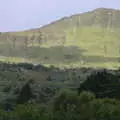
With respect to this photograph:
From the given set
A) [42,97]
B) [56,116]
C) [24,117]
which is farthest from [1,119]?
[42,97]

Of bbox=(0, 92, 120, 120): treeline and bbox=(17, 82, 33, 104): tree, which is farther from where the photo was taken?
bbox=(17, 82, 33, 104): tree

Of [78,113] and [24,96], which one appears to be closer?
[78,113]

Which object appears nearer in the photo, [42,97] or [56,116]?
[56,116]

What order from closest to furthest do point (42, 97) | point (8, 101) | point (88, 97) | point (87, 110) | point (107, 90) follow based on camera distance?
point (87, 110), point (88, 97), point (107, 90), point (8, 101), point (42, 97)

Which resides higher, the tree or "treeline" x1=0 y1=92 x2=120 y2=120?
"treeline" x1=0 y1=92 x2=120 y2=120

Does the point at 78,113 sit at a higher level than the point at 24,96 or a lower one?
higher

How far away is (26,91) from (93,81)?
8811mm

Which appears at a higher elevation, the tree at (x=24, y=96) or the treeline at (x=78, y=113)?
the treeline at (x=78, y=113)

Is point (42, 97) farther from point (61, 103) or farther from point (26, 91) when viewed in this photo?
point (61, 103)

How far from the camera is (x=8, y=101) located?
4909 centimetres

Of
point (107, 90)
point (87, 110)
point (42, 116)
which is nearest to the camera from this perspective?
point (42, 116)

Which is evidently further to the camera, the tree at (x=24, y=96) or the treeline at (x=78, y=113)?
the tree at (x=24, y=96)

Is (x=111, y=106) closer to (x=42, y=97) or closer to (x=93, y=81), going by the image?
(x=93, y=81)

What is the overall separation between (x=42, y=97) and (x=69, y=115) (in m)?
25.9
